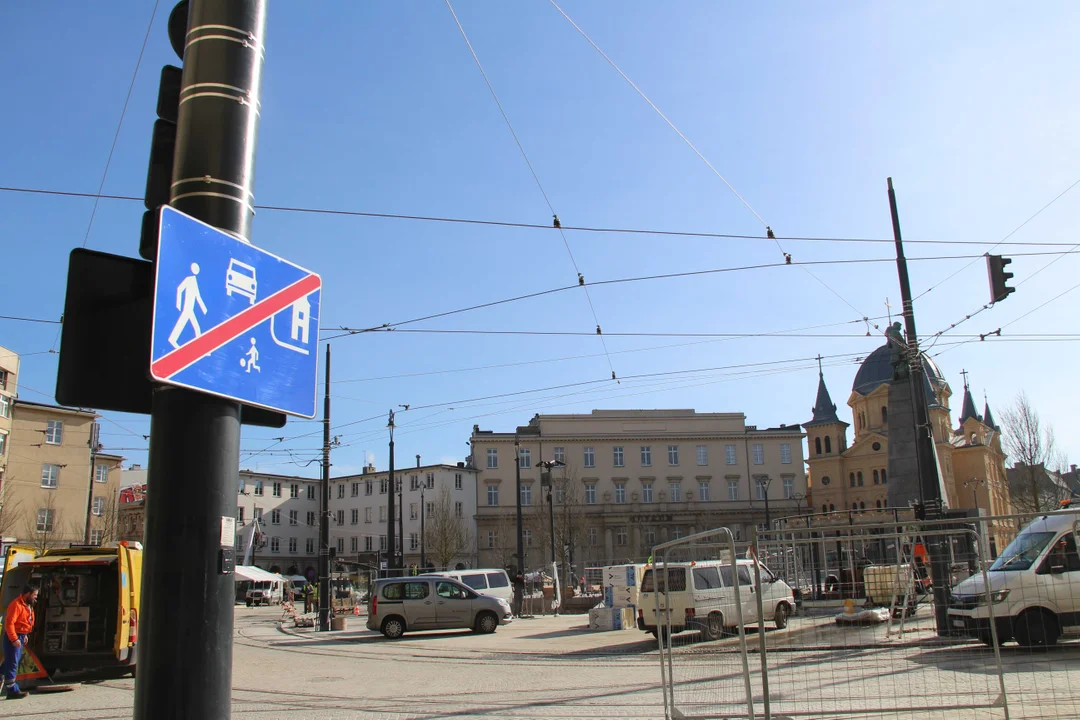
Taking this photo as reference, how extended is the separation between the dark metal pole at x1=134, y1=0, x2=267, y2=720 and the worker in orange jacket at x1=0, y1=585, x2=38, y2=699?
36.7 ft

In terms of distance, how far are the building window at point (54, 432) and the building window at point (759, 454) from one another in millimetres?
61504

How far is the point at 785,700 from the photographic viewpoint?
901cm

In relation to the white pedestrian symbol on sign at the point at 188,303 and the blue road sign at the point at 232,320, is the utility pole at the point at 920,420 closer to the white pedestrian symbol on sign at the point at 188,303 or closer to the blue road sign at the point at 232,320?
the blue road sign at the point at 232,320

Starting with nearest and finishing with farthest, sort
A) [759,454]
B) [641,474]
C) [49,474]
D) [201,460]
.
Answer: [201,460], [49,474], [641,474], [759,454]

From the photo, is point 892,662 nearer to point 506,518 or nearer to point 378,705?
point 378,705

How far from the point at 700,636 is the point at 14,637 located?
9726mm

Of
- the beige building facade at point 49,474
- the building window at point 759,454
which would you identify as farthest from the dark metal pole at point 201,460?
the building window at point 759,454

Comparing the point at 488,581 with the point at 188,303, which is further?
the point at 488,581

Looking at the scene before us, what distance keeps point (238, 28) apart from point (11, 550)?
13.3 m

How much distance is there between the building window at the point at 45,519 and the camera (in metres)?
56.4

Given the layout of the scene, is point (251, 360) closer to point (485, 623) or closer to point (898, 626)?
point (898, 626)

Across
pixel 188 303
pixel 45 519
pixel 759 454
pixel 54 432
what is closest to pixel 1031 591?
pixel 188 303

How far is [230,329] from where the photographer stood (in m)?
3.50

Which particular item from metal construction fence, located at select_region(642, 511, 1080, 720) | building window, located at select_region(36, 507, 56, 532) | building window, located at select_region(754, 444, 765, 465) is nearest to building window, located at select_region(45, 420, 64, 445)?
building window, located at select_region(36, 507, 56, 532)
